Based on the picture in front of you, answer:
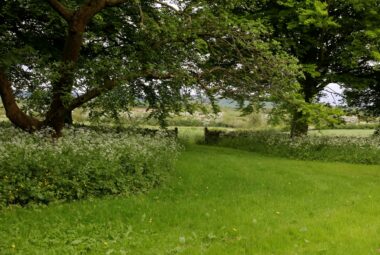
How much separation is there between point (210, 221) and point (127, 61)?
8.43m

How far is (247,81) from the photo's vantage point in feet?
46.8

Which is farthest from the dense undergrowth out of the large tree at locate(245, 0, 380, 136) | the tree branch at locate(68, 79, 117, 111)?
the tree branch at locate(68, 79, 117, 111)

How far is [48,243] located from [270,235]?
3.59 meters

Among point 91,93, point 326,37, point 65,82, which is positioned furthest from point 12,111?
point 326,37

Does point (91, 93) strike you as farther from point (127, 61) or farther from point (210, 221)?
point (210, 221)

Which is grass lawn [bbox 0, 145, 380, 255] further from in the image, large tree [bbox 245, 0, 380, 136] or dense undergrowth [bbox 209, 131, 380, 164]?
large tree [bbox 245, 0, 380, 136]

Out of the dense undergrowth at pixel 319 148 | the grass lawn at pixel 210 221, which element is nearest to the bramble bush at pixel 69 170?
the grass lawn at pixel 210 221

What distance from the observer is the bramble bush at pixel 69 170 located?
31.8ft

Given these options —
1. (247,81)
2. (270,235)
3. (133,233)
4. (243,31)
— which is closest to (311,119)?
(247,81)

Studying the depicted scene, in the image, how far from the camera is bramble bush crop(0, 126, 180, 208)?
970 centimetres

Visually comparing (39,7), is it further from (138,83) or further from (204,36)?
(204,36)

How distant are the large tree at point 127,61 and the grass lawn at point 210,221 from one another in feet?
10.7

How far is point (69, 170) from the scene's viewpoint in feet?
34.5

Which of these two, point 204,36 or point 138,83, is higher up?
point 204,36
